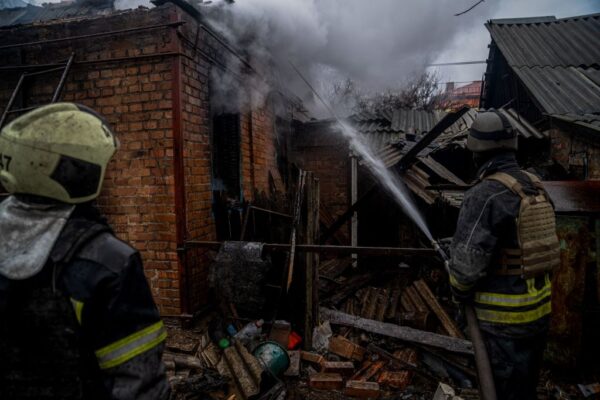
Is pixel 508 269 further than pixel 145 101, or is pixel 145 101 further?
pixel 145 101

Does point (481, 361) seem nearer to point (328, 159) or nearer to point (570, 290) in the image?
point (570, 290)

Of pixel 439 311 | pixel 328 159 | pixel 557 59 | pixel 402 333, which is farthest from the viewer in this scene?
pixel 328 159

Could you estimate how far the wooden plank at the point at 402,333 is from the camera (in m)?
3.97

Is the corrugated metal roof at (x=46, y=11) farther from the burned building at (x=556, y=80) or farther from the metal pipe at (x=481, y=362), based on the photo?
the burned building at (x=556, y=80)

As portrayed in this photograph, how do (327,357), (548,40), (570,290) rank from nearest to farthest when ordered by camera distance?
1. (570,290)
2. (327,357)
3. (548,40)

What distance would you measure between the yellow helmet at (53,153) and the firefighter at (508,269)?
2.16m

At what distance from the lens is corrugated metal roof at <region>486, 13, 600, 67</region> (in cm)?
721

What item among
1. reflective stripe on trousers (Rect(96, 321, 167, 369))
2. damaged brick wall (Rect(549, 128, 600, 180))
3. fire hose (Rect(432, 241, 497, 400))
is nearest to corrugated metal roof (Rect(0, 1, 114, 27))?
reflective stripe on trousers (Rect(96, 321, 167, 369))

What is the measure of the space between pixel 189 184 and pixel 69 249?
9.25 ft

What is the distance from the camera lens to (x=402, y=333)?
14.1ft

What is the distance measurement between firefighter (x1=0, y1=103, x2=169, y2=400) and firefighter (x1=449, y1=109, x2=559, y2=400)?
6.52 ft

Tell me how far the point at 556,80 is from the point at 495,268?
6.17 m

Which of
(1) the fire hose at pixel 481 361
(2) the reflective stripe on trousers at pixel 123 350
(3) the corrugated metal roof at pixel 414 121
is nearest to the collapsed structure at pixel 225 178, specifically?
(1) the fire hose at pixel 481 361

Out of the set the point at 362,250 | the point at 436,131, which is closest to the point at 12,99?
the point at 362,250
